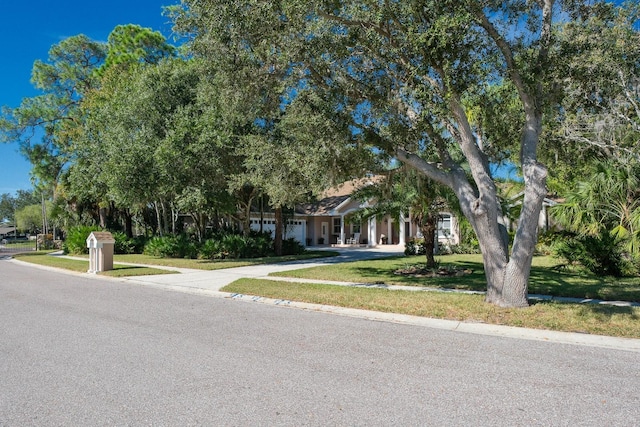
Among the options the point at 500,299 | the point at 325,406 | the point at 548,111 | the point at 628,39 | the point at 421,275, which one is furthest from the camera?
the point at 421,275

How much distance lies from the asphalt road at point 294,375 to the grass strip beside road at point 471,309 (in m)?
1.02

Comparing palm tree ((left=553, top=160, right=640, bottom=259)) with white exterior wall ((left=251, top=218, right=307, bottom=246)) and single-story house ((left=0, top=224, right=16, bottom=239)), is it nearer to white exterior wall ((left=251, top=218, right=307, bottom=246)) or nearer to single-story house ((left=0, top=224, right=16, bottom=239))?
white exterior wall ((left=251, top=218, right=307, bottom=246))

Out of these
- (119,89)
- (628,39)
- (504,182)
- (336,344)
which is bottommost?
(336,344)

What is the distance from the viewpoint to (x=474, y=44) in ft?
30.4

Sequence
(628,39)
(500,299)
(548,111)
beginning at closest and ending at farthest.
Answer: (500,299), (548,111), (628,39)

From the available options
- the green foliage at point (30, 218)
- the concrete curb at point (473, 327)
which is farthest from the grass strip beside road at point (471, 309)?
the green foliage at point (30, 218)

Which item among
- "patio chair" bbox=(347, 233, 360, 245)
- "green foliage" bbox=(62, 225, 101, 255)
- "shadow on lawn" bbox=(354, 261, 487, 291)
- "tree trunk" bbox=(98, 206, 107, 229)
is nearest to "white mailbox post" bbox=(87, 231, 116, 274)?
"shadow on lawn" bbox=(354, 261, 487, 291)

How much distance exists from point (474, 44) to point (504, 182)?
55.1ft

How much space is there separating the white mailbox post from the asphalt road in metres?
9.61

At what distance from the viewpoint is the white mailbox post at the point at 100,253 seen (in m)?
17.4

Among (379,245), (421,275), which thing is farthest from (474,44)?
(379,245)

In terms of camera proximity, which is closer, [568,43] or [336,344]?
[336,344]

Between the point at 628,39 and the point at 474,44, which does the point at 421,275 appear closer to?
the point at 474,44

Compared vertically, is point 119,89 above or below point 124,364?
above
